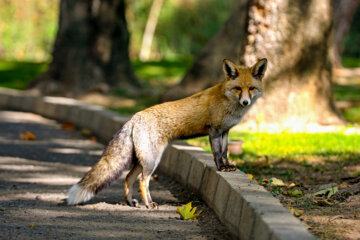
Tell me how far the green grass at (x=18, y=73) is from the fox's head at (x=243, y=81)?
47.2 feet

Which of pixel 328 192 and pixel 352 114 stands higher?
pixel 352 114

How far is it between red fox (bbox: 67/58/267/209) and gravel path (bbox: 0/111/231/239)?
301 mm

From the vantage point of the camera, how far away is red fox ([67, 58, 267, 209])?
614 centimetres

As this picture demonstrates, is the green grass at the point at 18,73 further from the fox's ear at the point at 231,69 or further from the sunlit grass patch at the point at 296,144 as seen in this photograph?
the fox's ear at the point at 231,69

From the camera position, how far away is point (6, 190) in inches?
269

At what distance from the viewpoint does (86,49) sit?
1608 centimetres

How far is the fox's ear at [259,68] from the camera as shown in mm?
6246

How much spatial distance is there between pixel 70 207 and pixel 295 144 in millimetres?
3912

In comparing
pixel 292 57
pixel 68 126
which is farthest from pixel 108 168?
pixel 68 126

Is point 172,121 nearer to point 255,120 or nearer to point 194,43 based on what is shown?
point 255,120

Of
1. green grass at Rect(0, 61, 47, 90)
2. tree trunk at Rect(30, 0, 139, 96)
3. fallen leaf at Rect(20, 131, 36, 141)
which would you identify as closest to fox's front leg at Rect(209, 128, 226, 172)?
fallen leaf at Rect(20, 131, 36, 141)

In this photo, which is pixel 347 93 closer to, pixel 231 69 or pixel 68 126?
pixel 68 126

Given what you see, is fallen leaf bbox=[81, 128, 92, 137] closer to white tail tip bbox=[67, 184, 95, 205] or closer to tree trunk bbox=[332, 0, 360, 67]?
white tail tip bbox=[67, 184, 95, 205]

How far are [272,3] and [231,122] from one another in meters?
4.99
